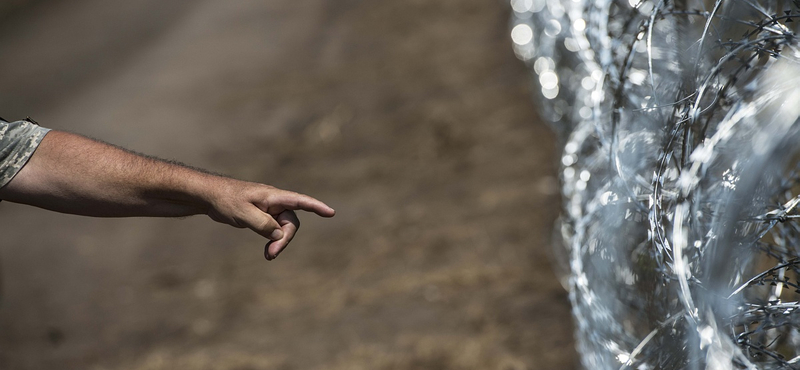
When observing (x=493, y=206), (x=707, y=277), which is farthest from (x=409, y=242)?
(x=707, y=277)

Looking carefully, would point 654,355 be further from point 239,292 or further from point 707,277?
point 239,292

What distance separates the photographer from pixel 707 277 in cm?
169

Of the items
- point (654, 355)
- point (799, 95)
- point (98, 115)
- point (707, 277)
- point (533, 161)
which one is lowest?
point (98, 115)

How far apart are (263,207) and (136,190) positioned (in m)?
0.48

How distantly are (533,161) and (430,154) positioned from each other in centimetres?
104

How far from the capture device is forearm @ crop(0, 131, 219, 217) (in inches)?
89.1

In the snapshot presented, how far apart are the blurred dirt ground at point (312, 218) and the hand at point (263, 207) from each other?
2.18 meters

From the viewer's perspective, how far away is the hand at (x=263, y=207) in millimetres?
2152

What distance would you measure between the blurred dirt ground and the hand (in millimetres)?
2177

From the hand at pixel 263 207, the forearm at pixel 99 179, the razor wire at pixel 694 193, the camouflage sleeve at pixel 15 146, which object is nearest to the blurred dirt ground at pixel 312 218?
the razor wire at pixel 694 193

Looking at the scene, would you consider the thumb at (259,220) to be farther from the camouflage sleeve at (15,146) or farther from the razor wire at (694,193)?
the razor wire at (694,193)

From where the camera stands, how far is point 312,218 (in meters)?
6.22

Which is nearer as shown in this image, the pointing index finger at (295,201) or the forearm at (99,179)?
the pointing index finger at (295,201)

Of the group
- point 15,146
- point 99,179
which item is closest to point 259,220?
point 99,179
